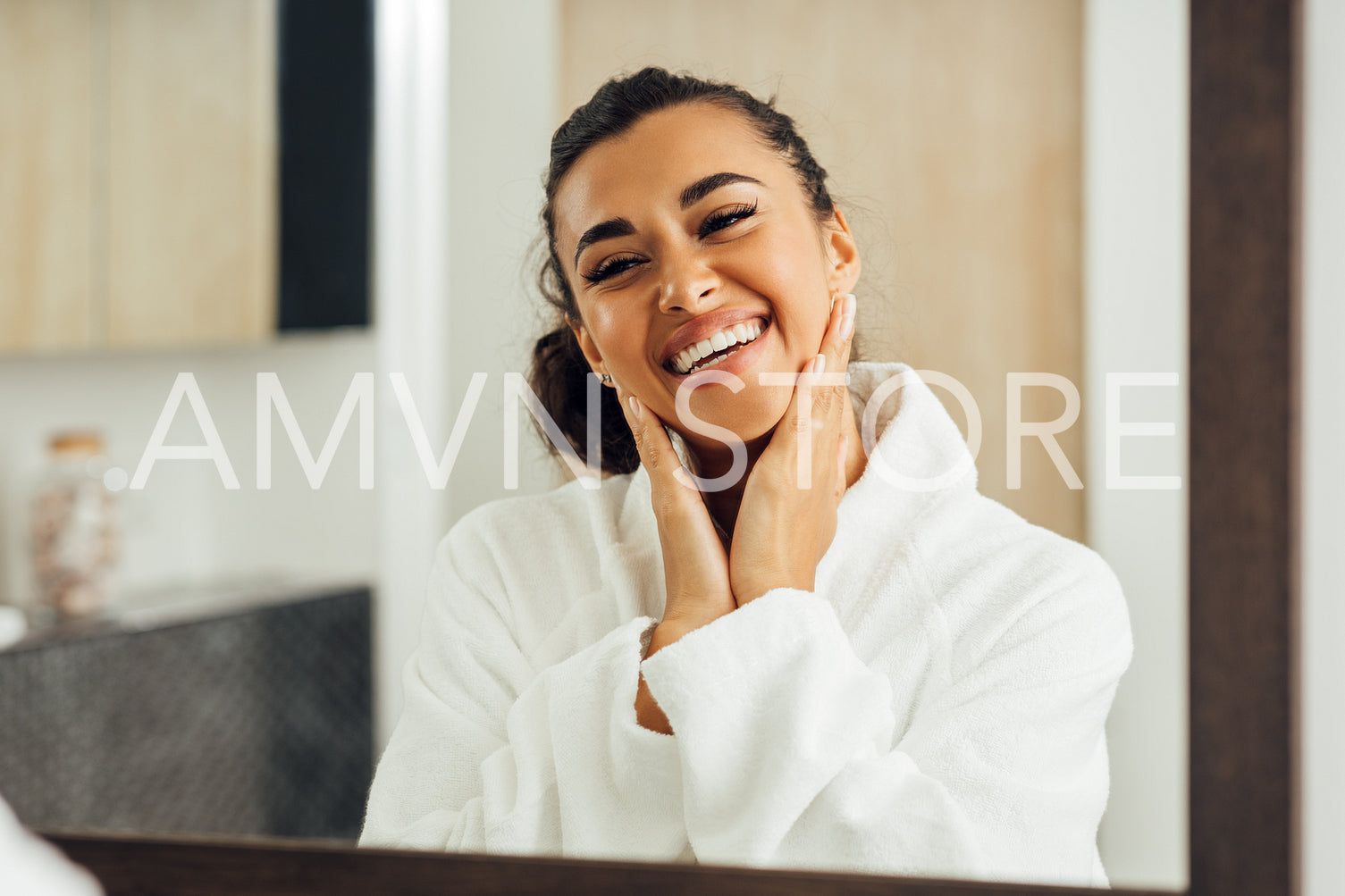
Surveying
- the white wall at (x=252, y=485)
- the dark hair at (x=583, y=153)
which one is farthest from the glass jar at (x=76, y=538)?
the dark hair at (x=583, y=153)

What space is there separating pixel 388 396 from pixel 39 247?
52 cm

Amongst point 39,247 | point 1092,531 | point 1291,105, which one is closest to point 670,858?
point 1092,531

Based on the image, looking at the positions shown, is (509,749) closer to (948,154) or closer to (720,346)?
(720,346)

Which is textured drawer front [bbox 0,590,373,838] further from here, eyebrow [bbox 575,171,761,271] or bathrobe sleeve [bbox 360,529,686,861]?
eyebrow [bbox 575,171,761,271]

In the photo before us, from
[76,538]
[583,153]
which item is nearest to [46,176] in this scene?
[76,538]

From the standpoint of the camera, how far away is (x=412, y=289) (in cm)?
51

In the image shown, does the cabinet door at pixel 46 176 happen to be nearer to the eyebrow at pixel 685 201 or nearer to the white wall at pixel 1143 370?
the eyebrow at pixel 685 201

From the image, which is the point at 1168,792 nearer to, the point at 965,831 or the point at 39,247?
the point at 965,831

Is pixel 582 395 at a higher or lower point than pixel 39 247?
lower

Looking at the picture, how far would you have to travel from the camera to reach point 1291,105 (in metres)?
0.37

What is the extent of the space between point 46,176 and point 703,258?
1.90 ft

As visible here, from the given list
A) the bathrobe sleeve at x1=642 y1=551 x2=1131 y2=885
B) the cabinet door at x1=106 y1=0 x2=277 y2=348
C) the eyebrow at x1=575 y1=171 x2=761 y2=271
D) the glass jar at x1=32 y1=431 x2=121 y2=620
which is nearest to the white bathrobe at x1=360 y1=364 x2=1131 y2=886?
the bathrobe sleeve at x1=642 y1=551 x2=1131 y2=885

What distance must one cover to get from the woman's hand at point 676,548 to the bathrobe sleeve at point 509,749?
0.01m

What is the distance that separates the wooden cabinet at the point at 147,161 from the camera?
55 centimetres
